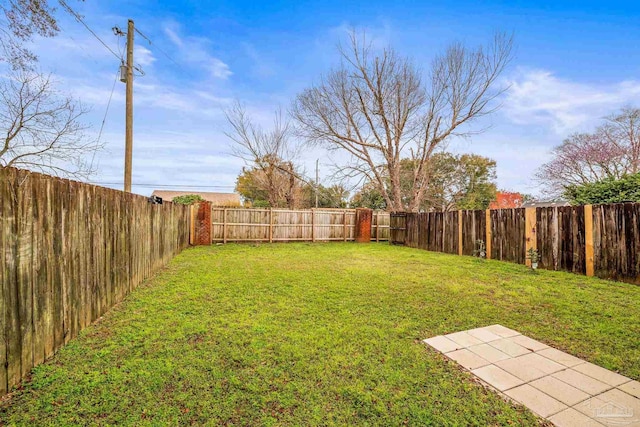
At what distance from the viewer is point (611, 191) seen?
7.09m

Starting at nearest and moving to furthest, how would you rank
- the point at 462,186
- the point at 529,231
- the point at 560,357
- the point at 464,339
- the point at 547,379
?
the point at 547,379, the point at 560,357, the point at 464,339, the point at 529,231, the point at 462,186

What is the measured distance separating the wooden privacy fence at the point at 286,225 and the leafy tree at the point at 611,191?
6673 mm

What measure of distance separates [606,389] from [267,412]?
214 cm

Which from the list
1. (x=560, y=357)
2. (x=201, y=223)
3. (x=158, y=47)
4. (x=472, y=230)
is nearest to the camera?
(x=560, y=357)

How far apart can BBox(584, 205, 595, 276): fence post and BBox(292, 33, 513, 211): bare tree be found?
8.87 meters

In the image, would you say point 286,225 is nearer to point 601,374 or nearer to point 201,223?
point 201,223

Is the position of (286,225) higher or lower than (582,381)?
higher

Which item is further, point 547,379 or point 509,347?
point 509,347

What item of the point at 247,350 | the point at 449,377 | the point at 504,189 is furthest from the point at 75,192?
the point at 504,189

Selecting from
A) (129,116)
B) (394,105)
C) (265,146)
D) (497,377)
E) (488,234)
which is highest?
(394,105)

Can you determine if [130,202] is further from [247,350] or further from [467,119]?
[467,119]

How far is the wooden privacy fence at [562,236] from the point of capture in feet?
15.8

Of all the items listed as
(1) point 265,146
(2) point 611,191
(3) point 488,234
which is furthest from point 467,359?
(1) point 265,146

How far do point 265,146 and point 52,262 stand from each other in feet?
50.2
